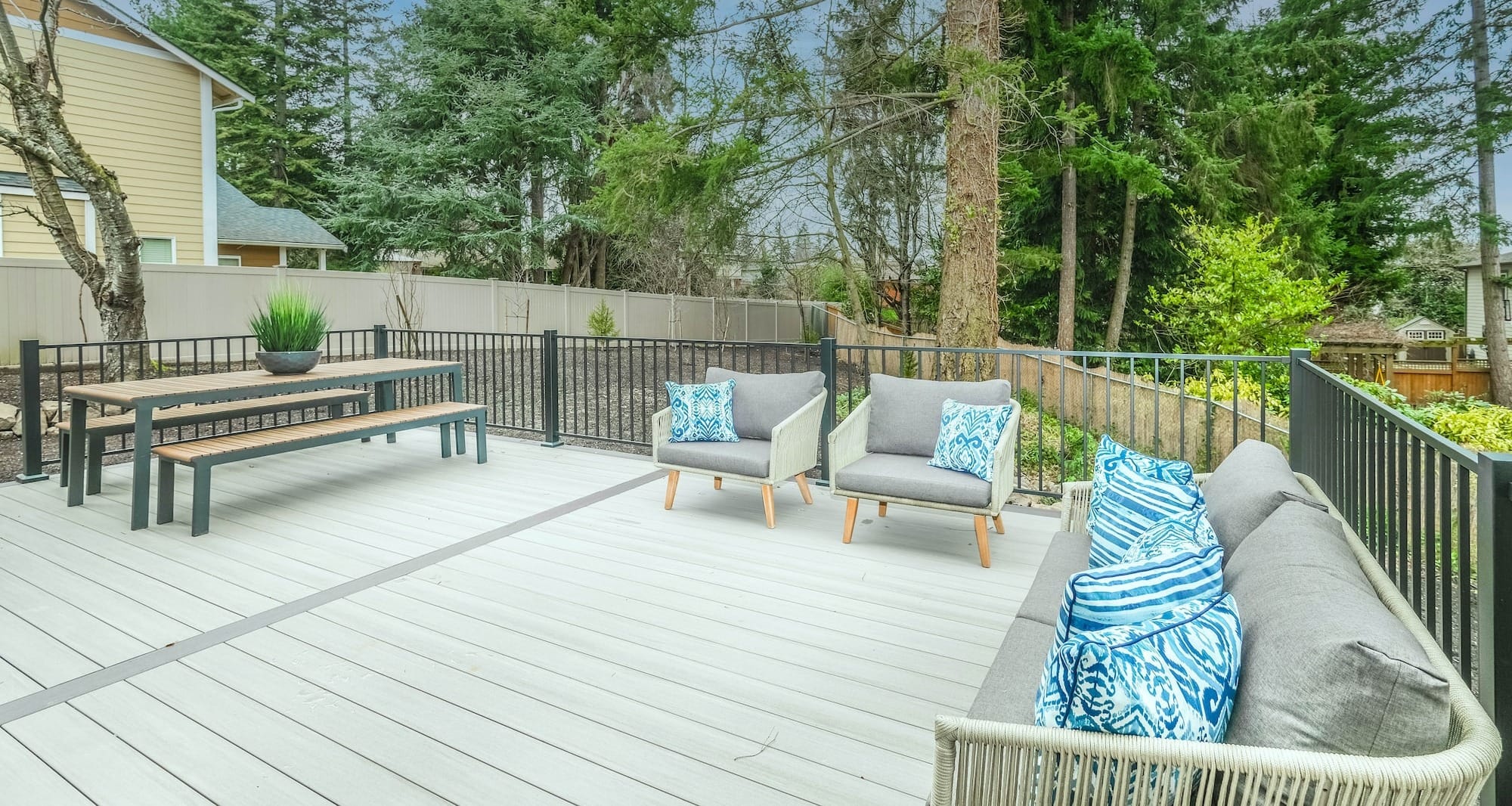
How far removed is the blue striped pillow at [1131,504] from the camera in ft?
6.72

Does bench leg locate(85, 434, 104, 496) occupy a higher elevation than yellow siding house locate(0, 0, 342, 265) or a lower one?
lower

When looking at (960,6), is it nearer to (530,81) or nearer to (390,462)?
(390,462)

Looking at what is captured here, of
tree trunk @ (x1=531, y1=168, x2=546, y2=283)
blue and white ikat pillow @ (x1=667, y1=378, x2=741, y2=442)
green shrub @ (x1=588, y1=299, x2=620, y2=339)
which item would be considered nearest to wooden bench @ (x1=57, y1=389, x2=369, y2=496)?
blue and white ikat pillow @ (x1=667, y1=378, x2=741, y2=442)

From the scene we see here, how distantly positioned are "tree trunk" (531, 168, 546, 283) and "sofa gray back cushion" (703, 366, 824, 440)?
44.2 ft

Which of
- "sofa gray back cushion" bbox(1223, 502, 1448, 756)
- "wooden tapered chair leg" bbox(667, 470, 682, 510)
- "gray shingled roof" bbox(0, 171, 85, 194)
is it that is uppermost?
"gray shingled roof" bbox(0, 171, 85, 194)

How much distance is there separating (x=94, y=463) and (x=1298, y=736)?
212 inches

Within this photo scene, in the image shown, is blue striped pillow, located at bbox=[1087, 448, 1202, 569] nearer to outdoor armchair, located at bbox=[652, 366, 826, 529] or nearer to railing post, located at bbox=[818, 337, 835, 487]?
outdoor armchair, located at bbox=[652, 366, 826, 529]

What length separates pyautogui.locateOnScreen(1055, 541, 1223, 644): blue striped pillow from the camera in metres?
1.26

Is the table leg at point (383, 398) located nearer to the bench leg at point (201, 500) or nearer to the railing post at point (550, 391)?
the railing post at point (550, 391)

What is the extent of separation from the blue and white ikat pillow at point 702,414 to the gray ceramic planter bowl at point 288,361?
2121 mm

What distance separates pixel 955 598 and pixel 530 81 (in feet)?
53.3

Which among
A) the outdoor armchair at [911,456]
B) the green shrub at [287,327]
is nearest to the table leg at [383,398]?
the green shrub at [287,327]

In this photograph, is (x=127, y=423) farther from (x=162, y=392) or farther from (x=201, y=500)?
(x=201, y=500)

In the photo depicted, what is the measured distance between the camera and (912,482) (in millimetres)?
3414
